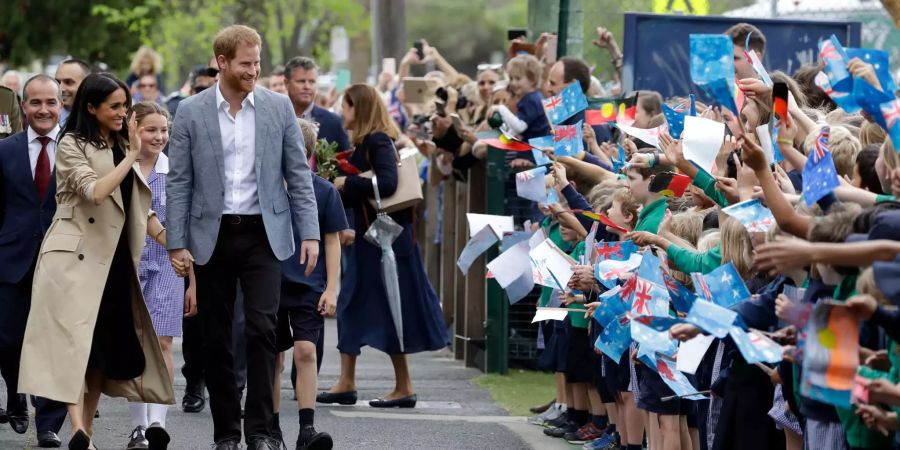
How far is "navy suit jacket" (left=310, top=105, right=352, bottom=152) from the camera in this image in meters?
11.2

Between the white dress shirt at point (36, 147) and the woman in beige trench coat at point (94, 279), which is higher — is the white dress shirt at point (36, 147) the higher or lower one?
the higher one

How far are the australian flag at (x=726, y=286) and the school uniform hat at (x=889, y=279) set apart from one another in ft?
4.41

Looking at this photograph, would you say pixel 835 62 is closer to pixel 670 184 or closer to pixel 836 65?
pixel 836 65

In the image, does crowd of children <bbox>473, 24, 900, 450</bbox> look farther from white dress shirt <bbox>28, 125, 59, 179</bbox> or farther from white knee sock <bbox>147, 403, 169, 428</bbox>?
white dress shirt <bbox>28, 125, 59, 179</bbox>

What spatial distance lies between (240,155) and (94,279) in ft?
3.08

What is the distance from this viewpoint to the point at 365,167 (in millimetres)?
10453

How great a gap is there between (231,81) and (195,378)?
285 centimetres

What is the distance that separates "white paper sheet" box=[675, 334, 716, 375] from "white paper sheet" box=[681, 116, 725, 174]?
0.77 m

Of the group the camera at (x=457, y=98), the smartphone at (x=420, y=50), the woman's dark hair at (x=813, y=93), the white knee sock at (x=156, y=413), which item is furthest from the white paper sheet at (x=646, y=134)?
the smartphone at (x=420, y=50)

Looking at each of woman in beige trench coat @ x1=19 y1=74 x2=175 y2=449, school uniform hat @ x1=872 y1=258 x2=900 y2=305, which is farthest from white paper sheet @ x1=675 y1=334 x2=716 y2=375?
woman in beige trench coat @ x1=19 y1=74 x2=175 y2=449

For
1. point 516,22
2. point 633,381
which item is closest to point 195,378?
point 633,381

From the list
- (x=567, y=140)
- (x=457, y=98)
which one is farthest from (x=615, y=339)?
(x=457, y=98)

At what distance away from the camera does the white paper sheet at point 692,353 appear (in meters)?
6.36

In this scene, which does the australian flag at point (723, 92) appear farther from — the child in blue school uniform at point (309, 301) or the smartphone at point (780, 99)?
the child in blue school uniform at point (309, 301)
